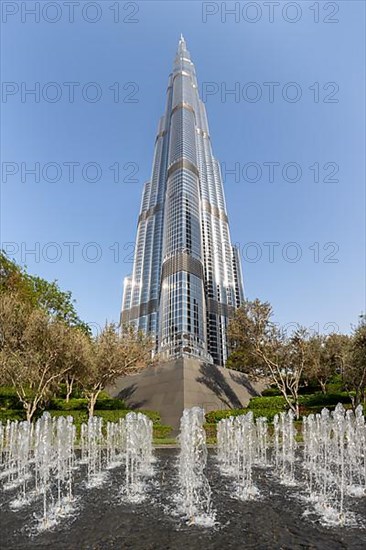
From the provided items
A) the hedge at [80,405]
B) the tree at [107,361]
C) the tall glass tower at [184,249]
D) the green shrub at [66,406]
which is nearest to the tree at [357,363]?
the tree at [107,361]

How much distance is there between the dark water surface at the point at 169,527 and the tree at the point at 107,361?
17458mm

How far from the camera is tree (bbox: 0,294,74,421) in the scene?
2469 centimetres

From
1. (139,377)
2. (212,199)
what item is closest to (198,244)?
(212,199)

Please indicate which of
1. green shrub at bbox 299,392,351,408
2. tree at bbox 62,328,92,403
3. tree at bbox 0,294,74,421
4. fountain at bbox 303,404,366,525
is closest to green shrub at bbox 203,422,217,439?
fountain at bbox 303,404,366,525

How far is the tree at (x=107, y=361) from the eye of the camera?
27.7 metres

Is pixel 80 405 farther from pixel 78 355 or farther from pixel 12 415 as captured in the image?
pixel 78 355

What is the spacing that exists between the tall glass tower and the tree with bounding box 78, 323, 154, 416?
58.2 metres

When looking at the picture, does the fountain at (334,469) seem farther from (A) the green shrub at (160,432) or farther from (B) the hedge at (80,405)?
(B) the hedge at (80,405)

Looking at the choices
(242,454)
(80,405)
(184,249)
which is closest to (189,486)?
(242,454)

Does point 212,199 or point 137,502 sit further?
point 212,199

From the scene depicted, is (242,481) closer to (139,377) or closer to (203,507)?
(203,507)

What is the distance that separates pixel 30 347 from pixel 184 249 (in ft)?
276

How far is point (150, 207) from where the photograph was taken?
497 feet

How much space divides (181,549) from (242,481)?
6192 mm
